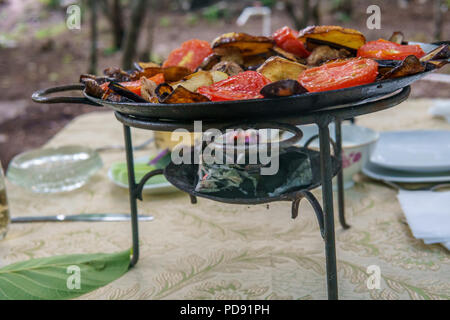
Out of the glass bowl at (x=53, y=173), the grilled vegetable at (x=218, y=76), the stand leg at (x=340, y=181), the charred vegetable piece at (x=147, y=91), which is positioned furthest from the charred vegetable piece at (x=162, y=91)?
the glass bowl at (x=53, y=173)

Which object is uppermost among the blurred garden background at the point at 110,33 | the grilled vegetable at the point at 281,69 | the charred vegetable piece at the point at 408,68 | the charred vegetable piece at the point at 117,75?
the charred vegetable piece at the point at 408,68

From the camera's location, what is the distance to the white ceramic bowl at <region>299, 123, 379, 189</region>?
156 cm

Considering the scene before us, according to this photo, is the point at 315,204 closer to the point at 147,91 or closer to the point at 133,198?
the point at 147,91

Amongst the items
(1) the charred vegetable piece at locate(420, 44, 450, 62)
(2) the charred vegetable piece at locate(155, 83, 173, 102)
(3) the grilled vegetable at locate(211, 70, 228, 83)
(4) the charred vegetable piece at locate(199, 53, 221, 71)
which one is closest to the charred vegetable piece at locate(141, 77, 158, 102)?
(2) the charred vegetable piece at locate(155, 83, 173, 102)

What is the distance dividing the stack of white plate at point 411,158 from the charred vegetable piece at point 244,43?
67 cm

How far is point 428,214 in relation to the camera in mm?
1314

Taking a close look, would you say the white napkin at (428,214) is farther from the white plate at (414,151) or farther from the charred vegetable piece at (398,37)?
the charred vegetable piece at (398,37)

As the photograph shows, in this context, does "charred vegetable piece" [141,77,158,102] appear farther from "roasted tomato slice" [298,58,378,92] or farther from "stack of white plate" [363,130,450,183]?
"stack of white plate" [363,130,450,183]

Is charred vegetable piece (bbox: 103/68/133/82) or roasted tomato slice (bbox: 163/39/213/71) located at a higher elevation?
roasted tomato slice (bbox: 163/39/213/71)

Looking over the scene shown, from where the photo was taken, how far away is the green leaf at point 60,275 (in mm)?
1162

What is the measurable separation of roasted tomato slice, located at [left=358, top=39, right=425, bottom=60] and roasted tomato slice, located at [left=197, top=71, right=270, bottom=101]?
295 millimetres

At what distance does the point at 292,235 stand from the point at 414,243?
0.33 m

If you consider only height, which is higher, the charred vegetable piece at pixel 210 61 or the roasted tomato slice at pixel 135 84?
the charred vegetable piece at pixel 210 61

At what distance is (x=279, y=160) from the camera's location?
4.33 ft
